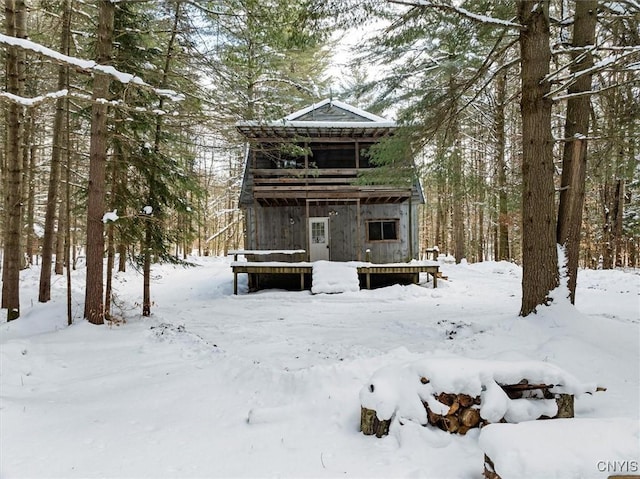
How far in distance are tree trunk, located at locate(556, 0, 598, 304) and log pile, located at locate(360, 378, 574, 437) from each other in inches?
145

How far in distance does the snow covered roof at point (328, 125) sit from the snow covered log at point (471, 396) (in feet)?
33.5

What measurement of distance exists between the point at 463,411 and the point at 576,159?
16.8 feet

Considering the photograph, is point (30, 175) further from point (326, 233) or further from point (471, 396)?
point (471, 396)

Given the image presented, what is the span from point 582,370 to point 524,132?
12.5 ft

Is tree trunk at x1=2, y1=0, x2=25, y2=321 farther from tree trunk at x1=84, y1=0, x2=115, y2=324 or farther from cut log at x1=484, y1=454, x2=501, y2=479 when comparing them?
cut log at x1=484, y1=454, x2=501, y2=479

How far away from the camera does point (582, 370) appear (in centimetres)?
453

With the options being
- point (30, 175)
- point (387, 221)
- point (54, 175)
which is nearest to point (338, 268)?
point (387, 221)

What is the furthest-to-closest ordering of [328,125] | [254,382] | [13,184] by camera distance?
1. [328,125]
2. [13,184]
3. [254,382]

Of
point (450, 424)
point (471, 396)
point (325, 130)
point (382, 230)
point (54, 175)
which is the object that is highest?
point (325, 130)

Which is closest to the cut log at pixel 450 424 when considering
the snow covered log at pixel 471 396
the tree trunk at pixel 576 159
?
the snow covered log at pixel 471 396

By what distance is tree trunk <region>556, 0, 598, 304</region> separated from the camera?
6.29 meters

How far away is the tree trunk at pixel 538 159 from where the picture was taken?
6.14 meters

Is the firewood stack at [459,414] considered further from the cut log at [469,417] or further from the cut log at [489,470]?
the cut log at [489,470]

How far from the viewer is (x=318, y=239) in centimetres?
1571
